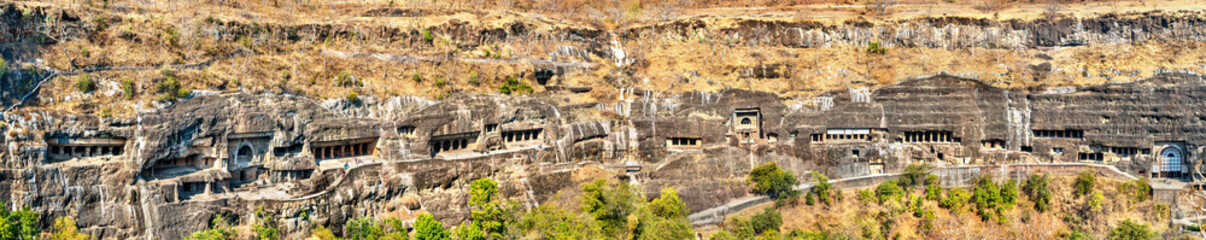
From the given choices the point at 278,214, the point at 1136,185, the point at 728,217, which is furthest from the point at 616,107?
the point at 1136,185

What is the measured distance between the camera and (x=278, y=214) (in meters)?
42.2

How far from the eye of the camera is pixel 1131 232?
4825 centimetres

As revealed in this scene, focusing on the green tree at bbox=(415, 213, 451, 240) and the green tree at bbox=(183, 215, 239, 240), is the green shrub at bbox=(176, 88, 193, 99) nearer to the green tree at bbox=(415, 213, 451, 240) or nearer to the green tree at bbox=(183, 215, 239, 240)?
the green tree at bbox=(183, 215, 239, 240)

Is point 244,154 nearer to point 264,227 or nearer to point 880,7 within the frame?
point 264,227

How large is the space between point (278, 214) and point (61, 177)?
8.71 meters

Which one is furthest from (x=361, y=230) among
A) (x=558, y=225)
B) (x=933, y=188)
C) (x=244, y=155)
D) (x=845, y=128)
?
(x=933, y=188)

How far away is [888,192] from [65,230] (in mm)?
40590

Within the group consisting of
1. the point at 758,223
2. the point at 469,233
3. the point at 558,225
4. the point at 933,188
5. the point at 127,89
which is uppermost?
the point at 127,89

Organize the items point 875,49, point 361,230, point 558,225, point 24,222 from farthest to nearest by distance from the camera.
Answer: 1. point 875,49
2. point 558,225
3. point 361,230
4. point 24,222

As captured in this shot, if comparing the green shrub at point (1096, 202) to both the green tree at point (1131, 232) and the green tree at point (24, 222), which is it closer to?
the green tree at point (1131, 232)

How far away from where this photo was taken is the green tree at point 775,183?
52219 mm

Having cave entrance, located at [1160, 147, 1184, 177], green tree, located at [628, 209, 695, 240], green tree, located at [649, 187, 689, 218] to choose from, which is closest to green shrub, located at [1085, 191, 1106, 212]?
cave entrance, located at [1160, 147, 1184, 177]

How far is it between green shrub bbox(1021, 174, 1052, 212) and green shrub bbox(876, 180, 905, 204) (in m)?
7.53

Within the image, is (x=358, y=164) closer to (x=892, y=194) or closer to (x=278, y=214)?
(x=278, y=214)
